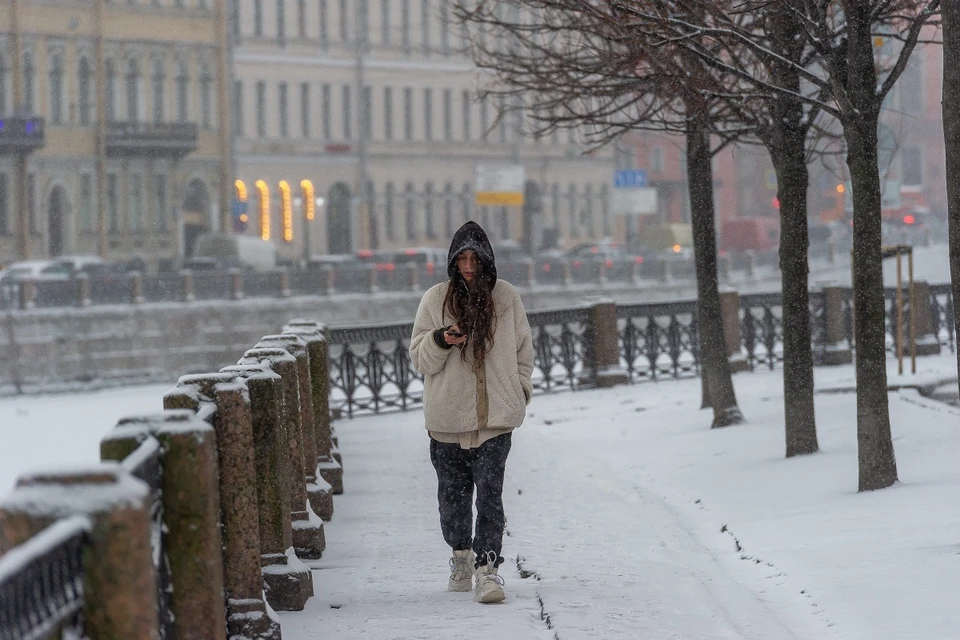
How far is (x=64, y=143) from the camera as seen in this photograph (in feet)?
187

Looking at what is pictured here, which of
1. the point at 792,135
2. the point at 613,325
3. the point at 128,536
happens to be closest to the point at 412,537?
the point at 792,135

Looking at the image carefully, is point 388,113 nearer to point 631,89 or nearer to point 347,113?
point 347,113

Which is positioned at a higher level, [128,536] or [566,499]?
[128,536]

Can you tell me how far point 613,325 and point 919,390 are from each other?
20.2ft

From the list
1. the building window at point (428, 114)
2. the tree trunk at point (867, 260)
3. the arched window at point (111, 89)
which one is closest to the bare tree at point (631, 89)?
the tree trunk at point (867, 260)

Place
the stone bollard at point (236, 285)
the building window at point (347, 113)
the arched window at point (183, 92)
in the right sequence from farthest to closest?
the building window at point (347, 113)
the arched window at point (183, 92)
the stone bollard at point (236, 285)

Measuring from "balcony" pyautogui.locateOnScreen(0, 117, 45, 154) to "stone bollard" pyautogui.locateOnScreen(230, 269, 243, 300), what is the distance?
445 inches

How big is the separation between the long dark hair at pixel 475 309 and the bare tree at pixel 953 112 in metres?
2.91

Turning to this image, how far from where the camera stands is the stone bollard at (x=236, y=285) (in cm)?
4834

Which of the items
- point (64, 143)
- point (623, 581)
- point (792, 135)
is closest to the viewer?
point (623, 581)

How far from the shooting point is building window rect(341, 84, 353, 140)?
6944 cm

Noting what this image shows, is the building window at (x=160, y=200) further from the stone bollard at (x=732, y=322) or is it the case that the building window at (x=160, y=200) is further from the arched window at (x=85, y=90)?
the stone bollard at (x=732, y=322)

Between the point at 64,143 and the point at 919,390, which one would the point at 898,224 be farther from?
the point at 919,390

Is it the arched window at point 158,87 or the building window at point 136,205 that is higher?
the arched window at point 158,87
